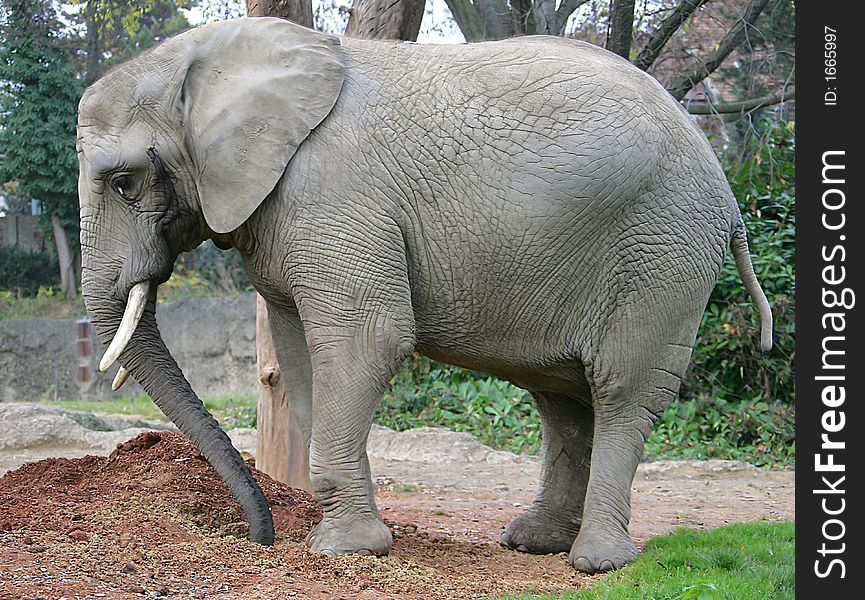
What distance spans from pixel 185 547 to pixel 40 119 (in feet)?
69.8

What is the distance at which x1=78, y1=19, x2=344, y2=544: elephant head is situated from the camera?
5.37 meters

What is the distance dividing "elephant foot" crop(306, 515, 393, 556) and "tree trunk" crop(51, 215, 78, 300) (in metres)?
20.6

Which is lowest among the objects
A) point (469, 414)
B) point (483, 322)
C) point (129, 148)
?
point (469, 414)

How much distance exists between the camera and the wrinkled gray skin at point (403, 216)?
535 centimetres

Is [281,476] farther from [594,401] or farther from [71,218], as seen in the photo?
[71,218]

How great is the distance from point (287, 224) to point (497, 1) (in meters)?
7.47

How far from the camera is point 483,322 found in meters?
5.74

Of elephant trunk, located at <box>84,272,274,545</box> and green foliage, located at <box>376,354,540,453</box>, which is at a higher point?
elephant trunk, located at <box>84,272,274,545</box>

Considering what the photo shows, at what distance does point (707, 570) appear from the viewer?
5.43 m

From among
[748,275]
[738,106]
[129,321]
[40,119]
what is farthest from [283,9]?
[40,119]

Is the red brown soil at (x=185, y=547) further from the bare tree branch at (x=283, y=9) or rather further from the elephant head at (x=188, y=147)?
the bare tree branch at (x=283, y=9)

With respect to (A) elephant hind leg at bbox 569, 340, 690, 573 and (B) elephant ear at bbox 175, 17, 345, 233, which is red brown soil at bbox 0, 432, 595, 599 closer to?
(A) elephant hind leg at bbox 569, 340, 690, 573

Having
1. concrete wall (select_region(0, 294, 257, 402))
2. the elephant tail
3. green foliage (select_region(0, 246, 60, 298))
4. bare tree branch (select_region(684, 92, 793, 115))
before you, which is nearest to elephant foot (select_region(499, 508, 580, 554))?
the elephant tail
